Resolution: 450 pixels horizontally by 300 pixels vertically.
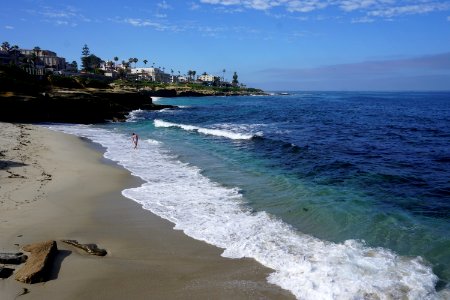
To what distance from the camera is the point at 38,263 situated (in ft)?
24.5

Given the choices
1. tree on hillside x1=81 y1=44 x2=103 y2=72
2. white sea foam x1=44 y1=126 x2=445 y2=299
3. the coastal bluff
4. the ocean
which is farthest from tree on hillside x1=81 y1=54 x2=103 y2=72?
white sea foam x1=44 y1=126 x2=445 y2=299

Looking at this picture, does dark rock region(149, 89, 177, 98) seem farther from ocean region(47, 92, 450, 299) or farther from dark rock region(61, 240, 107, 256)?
dark rock region(61, 240, 107, 256)

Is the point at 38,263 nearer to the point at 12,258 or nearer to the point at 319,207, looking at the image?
the point at 12,258

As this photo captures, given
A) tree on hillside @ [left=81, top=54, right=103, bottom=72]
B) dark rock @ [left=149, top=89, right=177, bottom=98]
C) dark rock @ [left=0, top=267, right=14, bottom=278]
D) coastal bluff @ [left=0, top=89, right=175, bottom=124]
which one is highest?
tree on hillside @ [left=81, top=54, right=103, bottom=72]

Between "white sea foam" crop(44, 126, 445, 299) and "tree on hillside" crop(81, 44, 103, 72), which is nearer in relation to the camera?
"white sea foam" crop(44, 126, 445, 299)

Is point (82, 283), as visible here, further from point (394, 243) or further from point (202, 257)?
point (394, 243)

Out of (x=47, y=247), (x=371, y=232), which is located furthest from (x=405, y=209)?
(x=47, y=247)

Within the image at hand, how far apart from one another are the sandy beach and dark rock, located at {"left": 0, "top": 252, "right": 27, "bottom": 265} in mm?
597

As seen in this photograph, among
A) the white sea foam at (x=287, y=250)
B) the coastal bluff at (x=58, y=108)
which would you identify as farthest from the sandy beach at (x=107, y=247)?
the coastal bluff at (x=58, y=108)

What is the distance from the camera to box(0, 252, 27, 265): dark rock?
24.7 ft

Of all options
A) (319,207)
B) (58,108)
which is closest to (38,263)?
(319,207)

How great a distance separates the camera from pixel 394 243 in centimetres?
960

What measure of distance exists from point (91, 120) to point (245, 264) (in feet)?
133

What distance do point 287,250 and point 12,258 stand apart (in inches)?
238
